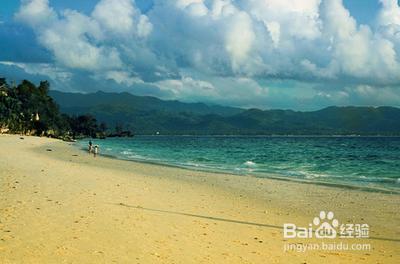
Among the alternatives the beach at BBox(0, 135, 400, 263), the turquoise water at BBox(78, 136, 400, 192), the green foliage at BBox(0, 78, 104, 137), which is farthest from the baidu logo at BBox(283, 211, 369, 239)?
the green foliage at BBox(0, 78, 104, 137)

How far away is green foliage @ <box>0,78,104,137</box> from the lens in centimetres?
13138

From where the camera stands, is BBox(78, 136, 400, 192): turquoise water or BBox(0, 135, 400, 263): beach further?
BBox(78, 136, 400, 192): turquoise water

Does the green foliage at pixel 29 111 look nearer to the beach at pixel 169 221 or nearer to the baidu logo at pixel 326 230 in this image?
the beach at pixel 169 221

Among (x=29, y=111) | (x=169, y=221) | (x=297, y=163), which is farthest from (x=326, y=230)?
(x=29, y=111)

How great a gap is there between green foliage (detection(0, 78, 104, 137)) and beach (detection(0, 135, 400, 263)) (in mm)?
119134

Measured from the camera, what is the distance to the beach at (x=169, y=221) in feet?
33.6

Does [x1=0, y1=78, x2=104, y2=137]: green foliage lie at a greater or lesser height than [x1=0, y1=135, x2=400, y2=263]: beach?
greater

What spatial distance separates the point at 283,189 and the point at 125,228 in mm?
13789

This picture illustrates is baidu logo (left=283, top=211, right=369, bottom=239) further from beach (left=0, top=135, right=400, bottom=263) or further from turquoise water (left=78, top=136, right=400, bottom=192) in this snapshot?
turquoise water (left=78, top=136, right=400, bottom=192)

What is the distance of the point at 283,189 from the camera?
24.3 metres

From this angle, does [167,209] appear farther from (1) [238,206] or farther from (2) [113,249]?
(2) [113,249]

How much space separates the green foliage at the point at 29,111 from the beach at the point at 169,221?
11913cm

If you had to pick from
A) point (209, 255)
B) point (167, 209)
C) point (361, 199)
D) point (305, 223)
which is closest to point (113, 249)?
point (209, 255)

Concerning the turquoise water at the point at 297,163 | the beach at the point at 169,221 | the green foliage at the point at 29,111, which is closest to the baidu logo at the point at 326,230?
the beach at the point at 169,221
